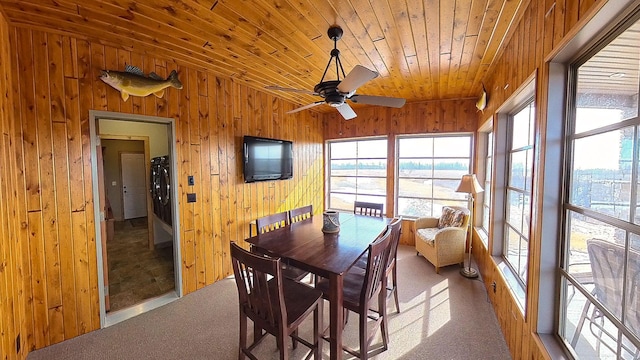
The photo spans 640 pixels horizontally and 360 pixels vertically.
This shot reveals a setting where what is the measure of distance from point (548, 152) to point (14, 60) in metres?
3.74

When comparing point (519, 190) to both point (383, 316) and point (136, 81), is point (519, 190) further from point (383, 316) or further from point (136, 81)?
point (136, 81)

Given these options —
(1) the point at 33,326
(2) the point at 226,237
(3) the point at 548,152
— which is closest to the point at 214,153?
(2) the point at 226,237

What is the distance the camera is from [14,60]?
1827 millimetres

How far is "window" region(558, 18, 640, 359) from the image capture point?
3.05 ft

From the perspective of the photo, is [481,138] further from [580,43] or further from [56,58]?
[56,58]

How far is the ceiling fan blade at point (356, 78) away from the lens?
154 centimetres

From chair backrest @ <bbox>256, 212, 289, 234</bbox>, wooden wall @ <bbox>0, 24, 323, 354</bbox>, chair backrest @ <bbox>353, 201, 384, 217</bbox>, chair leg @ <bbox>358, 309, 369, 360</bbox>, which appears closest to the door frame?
wooden wall @ <bbox>0, 24, 323, 354</bbox>

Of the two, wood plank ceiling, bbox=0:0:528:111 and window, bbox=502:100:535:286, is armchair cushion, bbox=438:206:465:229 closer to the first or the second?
window, bbox=502:100:535:286

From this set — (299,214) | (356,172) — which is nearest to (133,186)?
(299,214)

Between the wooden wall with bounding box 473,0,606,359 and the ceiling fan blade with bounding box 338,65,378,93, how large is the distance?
36.6 inches

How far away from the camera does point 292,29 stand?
197 cm

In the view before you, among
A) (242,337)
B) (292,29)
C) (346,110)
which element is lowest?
(242,337)

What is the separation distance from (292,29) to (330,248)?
1821 mm

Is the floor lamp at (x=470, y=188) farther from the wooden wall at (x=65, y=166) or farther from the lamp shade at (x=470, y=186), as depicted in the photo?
the wooden wall at (x=65, y=166)
